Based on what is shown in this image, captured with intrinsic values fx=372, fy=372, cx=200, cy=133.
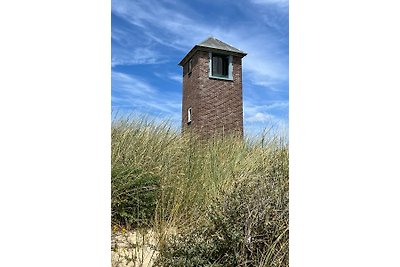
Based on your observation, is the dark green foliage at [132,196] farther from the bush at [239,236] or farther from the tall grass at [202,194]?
the bush at [239,236]

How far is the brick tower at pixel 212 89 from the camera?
2383mm

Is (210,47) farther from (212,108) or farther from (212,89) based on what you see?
(212,108)

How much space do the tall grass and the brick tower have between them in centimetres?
19

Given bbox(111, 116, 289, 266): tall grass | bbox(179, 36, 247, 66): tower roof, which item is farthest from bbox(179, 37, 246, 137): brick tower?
bbox(111, 116, 289, 266): tall grass

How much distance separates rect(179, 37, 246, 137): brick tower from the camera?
7.82ft

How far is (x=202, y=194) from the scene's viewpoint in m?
2.87

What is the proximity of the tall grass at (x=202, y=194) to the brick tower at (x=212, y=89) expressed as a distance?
0.62 ft

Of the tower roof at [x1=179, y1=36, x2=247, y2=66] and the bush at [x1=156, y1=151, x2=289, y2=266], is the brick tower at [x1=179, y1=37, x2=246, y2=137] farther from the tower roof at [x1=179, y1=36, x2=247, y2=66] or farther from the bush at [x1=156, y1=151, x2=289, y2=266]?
A: the bush at [x1=156, y1=151, x2=289, y2=266]
